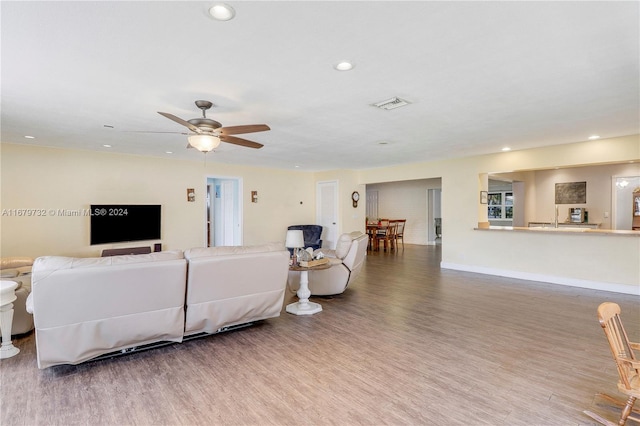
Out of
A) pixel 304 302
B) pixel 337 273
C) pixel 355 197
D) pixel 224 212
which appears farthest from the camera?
pixel 355 197

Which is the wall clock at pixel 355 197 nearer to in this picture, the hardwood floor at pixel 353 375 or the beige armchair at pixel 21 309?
the hardwood floor at pixel 353 375

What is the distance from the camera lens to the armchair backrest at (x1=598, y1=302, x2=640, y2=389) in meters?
1.76

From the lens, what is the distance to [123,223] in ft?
20.4

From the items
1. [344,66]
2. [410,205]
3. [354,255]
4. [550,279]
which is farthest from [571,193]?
[344,66]

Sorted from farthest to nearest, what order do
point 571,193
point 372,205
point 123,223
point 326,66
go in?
point 372,205
point 571,193
point 123,223
point 326,66

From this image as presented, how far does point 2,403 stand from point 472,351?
3704 mm

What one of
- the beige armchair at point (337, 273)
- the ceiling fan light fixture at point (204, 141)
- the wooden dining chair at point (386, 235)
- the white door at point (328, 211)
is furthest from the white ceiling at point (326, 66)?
the wooden dining chair at point (386, 235)

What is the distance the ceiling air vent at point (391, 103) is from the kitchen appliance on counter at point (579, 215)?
733 centimetres

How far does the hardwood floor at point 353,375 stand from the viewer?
210cm

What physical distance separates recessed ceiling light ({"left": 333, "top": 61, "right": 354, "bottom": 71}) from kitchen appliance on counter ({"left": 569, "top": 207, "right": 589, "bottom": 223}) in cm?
836

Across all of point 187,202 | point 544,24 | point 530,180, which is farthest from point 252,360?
point 530,180

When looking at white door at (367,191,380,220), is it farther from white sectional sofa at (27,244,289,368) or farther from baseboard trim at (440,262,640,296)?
white sectional sofa at (27,244,289,368)

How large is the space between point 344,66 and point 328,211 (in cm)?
678

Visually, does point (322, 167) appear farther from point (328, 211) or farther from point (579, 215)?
point (579, 215)
